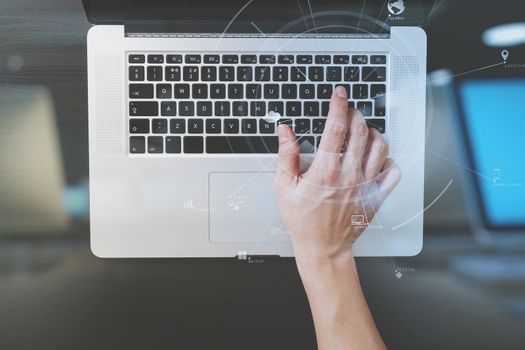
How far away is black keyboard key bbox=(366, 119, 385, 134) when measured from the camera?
72 cm

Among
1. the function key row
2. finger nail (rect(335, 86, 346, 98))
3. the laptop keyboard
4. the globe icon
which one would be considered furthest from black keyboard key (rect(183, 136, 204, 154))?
the globe icon

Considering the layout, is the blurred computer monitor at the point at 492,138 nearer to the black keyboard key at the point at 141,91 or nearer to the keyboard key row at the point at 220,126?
the keyboard key row at the point at 220,126

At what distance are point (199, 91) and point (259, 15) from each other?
0.15 metres

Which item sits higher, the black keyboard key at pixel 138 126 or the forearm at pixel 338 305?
the black keyboard key at pixel 138 126

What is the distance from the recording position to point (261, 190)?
2.35 feet

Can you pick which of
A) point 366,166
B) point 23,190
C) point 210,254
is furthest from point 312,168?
point 23,190

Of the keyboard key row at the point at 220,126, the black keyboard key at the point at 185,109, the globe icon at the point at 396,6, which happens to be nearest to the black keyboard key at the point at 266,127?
the keyboard key row at the point at 220,126

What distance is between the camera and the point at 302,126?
71 centimetres

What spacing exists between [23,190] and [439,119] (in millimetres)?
655

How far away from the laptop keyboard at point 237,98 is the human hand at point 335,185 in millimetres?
19

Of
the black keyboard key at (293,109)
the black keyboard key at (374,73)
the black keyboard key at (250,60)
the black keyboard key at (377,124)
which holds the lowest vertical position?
the black keyboard key at (377,124)

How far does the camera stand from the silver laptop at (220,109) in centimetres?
71

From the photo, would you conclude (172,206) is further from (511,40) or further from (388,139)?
(511,40)

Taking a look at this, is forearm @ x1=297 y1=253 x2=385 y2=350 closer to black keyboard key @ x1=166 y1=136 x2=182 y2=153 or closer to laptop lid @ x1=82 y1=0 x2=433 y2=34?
black keyboard key @ x1=166 y1=136 x2=182 y2=153
